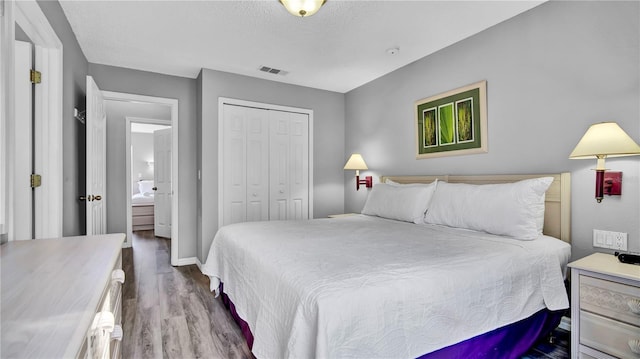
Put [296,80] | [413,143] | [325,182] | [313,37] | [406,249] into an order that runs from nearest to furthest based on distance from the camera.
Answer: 1. [406,249]
2. [313,37]
3. [413,143]
4. [296,80]
5. [325,182]

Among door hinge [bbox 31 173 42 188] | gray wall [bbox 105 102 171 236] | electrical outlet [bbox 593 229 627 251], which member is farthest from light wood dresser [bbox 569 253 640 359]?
gray wall [bbox 105 102 171 236]

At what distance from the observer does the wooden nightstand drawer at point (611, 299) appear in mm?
1538

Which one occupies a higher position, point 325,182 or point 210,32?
point 210,32

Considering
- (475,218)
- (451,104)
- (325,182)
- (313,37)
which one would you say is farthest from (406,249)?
(325,182)

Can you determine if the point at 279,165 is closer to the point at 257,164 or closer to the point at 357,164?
the point at 257,164

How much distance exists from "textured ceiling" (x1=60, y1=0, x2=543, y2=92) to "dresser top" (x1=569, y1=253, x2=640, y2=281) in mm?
1867

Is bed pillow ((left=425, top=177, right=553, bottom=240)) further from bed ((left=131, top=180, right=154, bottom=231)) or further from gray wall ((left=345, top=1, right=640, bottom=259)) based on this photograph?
bed ((left=131, top=180, right=154, bottom=231))

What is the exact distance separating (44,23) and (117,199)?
4.10 m

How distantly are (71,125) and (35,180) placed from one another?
2.80ft

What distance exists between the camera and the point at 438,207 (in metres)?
2.70

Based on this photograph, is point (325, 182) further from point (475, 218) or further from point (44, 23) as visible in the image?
point (44, 23)

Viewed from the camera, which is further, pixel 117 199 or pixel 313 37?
pixel 117 199

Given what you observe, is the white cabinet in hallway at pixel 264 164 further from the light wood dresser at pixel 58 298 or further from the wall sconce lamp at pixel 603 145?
the wall sconce lamp at pixel 603 145

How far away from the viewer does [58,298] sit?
758 millimetres
